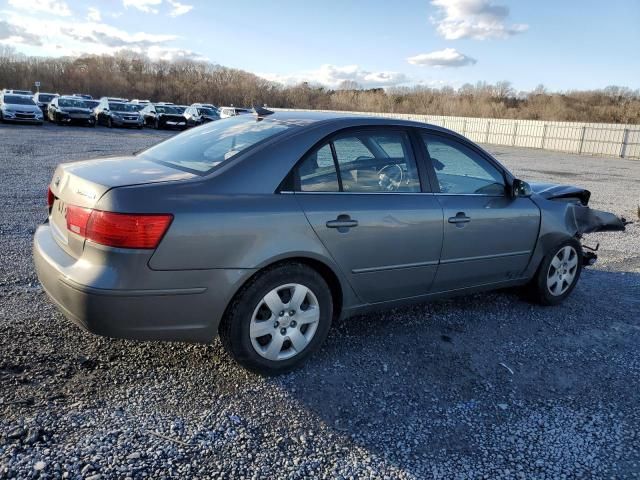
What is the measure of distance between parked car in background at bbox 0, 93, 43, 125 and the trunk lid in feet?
89.6

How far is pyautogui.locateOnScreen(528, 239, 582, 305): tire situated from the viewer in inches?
183

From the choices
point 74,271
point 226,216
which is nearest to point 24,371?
point 74,271

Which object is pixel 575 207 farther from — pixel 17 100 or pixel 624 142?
pixel 17 100

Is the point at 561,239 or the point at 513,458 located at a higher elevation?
the point at 561,239

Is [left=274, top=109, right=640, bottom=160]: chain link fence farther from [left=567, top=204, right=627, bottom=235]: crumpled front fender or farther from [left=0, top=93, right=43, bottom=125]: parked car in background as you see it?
[left=567, top=204, right=627, bottom=235]: crumpled front fender

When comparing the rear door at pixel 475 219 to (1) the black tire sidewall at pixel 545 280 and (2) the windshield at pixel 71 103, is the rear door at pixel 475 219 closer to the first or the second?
(1) the black tire sidewall at pixel 545 280

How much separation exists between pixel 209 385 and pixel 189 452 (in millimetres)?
611

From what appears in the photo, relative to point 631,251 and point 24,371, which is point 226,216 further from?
point 631,251

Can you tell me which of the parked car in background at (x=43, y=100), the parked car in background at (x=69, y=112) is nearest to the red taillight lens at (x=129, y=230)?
the parked car in background at (x=69, y=112)

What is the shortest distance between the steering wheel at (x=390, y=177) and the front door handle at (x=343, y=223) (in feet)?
1.48

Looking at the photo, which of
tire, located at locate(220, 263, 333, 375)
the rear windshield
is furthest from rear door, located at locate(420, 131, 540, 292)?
the rear windshield

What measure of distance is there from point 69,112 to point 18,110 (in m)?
2.45

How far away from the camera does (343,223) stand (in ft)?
10.7

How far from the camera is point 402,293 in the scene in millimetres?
3746
